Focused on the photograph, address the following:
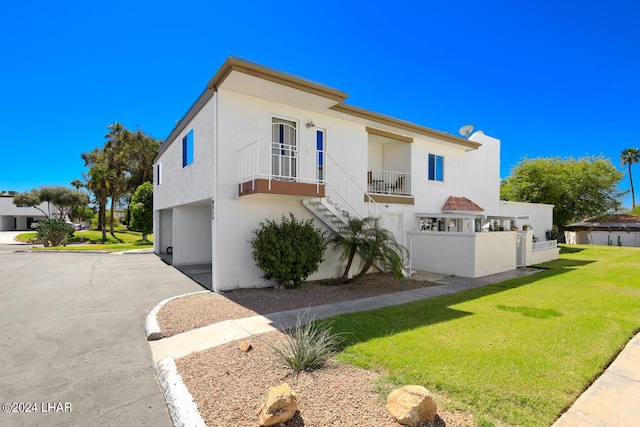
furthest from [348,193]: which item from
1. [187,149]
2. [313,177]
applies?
[187,149]

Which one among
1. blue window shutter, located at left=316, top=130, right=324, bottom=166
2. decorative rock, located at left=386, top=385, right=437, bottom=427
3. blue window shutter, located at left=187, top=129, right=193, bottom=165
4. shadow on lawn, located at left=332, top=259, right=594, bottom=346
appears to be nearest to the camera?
decorative rock, located at left=386, top=385, right=437, bottom=427

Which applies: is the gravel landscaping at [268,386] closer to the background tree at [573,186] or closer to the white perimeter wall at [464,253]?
the white perimeter wall at [464,253]

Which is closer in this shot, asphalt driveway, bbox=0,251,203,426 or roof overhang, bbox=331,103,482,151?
asphalt driveway, bbox=0,251,203,426

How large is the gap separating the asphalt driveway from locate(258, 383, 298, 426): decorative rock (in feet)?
3.80

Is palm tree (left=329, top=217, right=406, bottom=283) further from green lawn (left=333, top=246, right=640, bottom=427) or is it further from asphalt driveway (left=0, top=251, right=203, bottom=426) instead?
asphalt driveway (left=0, top=251, right=203, bottom=426)

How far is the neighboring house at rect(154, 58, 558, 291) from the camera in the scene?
9.55 m

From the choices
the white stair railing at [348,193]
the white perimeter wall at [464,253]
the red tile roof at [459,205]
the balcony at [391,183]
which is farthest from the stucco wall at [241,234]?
the red tile roof at [459,205]

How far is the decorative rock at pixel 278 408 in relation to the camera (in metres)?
2.98

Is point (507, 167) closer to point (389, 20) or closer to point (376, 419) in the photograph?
point (389, 20)

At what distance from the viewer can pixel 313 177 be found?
11.6 meters

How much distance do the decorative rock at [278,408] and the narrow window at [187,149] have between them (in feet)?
36.2

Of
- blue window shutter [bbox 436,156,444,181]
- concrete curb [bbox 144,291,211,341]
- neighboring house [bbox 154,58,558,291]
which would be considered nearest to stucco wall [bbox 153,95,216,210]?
neighboring house [bbox 154,58,558,291]

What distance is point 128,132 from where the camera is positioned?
37.8m


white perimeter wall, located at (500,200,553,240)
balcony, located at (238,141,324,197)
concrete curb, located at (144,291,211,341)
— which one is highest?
balcony, located at (238,141,324,197)
